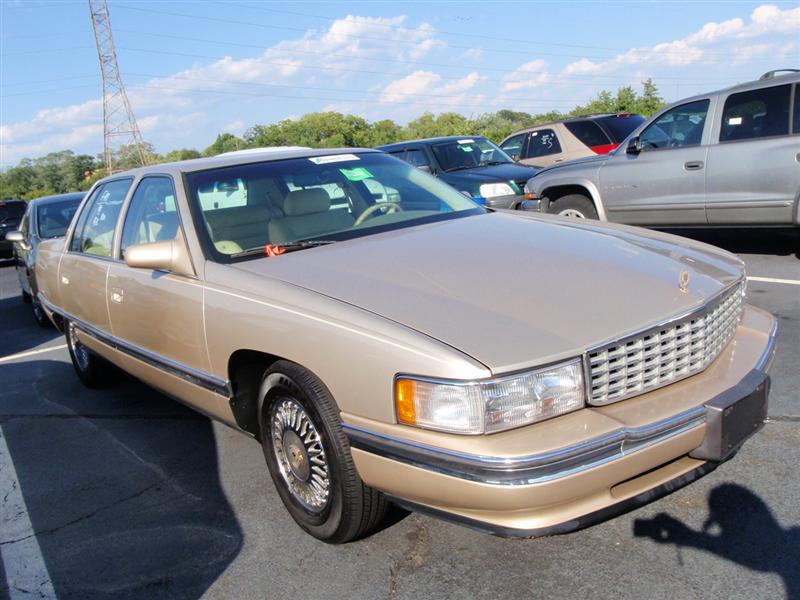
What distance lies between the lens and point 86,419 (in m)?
5.00

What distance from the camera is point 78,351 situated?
18.5 feet

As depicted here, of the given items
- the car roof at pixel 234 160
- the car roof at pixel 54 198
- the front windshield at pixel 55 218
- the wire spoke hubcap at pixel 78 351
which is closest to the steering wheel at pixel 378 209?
the car roof at pixel 234 160

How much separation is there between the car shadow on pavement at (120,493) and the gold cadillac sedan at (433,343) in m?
0.41

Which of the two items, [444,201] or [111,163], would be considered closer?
[444,201]

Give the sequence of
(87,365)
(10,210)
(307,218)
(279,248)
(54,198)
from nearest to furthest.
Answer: (279,248)
(307,218)
(87,365)
(54,198)
(10,210)

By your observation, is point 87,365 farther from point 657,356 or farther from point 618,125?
point 618,125

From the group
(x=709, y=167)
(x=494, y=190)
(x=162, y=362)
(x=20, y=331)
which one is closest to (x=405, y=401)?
(x=162, y=362)

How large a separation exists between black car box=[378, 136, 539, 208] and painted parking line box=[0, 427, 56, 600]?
24.6 ft

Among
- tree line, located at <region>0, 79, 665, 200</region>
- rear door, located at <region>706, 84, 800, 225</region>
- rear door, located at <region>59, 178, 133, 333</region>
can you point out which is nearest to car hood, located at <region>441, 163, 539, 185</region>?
rear door, located at <region>706, 84, 800, 225</region>

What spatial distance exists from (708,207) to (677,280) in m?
4.98

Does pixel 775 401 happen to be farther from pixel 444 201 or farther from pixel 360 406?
pixel 360 406

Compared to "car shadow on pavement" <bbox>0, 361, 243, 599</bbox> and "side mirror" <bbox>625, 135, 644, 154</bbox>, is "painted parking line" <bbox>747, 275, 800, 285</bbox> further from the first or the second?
"car shadow on pavement" <bbox>0, 361, 243, 599</bbox>

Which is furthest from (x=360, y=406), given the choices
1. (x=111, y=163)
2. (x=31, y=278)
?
(x=111, y=163)

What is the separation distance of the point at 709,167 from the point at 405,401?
5.98 m
